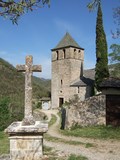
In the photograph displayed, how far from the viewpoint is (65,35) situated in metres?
47.8

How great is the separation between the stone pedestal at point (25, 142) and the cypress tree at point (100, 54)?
27155 millimetres

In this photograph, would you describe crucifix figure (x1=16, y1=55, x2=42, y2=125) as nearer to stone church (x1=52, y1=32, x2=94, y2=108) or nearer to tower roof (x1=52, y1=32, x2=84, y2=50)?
stone church (x1=52, y1=32, x2=94, y2=108)

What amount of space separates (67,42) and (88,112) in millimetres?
27844

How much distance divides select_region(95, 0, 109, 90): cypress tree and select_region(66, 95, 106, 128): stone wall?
1484cm

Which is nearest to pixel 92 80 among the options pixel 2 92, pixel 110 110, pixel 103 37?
pixel 103 37

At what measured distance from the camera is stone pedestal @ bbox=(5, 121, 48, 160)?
297 inches

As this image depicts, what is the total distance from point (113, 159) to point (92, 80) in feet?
106

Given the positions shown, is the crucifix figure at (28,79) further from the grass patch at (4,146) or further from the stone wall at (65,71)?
the stone wall at (65,71)

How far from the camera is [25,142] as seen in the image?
25.0 feet

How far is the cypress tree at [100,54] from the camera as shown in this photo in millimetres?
34344

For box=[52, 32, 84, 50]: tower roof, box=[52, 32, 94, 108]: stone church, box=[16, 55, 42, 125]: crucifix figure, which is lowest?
box=[16, 55, 42, 125]: crucifix figure

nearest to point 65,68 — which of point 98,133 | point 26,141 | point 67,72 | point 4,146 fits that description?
point 67,72

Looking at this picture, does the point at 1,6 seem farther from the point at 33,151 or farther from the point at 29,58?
the point at 33,151

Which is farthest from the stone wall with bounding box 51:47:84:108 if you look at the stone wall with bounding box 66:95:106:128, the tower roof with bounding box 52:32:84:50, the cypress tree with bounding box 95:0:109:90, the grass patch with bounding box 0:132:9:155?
the grass patch with bounding box 0:132:9:155
